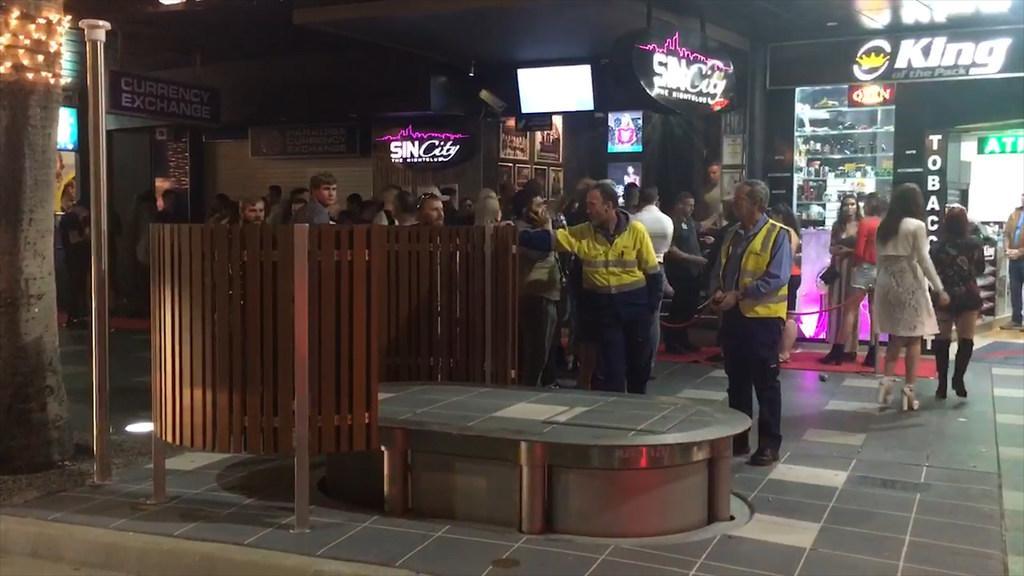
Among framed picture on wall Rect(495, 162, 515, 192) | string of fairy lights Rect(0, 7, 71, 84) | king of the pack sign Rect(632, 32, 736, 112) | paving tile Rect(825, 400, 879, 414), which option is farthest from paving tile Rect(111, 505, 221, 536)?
framed picture on wall Rect(495, 162, 515, 192)

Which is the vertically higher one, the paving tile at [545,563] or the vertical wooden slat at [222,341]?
the vertical wooden slat at [222,341]

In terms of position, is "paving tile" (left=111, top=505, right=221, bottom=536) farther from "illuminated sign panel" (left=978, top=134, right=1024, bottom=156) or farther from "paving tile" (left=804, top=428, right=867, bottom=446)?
"illuminated sign panel" (left=978, top=134, right=1024, bottom=156)

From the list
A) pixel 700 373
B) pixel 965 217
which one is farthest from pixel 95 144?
pixel 965 217

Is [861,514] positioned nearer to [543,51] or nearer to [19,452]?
[19,452]

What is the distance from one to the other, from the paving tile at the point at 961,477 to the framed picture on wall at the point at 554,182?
9.45 metres

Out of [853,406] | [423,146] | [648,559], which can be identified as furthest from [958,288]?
[423,146]

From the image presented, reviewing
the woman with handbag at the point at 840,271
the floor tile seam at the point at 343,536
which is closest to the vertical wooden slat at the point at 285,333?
the floor tile seam at the point at 343,536

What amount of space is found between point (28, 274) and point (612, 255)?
12.7ft

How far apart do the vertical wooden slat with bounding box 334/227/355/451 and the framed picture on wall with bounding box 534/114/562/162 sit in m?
10.2

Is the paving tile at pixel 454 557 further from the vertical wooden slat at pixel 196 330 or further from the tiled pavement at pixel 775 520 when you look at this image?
the vertical wooden slat at pixel 196 330

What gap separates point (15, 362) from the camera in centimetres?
628

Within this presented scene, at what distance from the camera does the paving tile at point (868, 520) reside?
5180 millimetres

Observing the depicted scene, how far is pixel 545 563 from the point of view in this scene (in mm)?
4629

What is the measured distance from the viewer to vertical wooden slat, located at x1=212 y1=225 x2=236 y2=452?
5.03m
